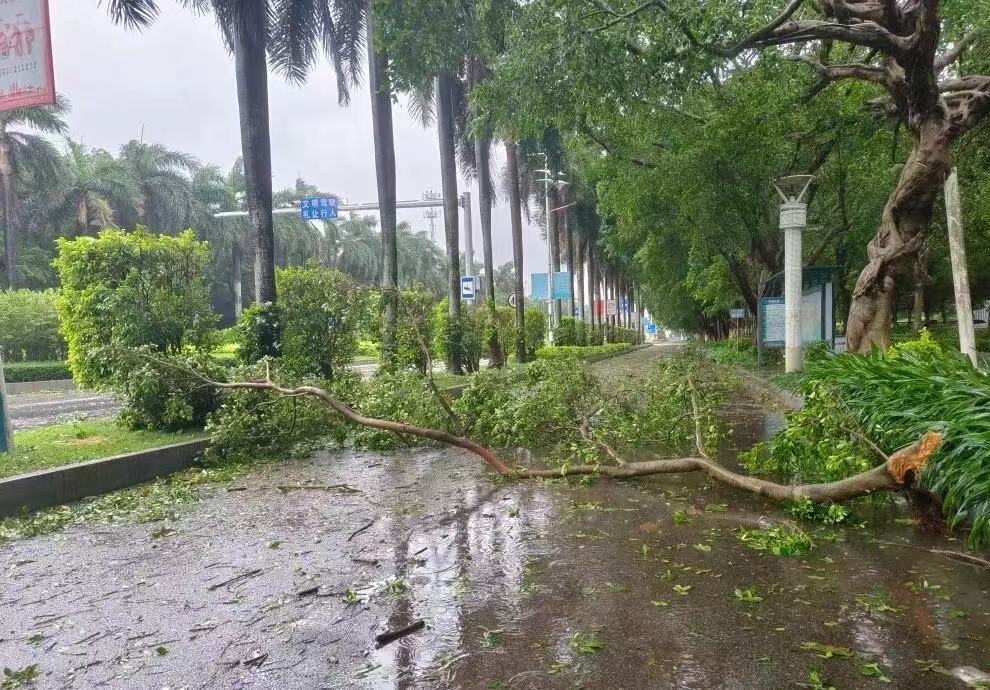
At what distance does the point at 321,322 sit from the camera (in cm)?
1184

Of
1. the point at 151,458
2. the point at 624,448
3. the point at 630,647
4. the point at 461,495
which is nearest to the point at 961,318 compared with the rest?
the point at 624,448

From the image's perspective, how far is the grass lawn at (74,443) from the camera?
7418 mm

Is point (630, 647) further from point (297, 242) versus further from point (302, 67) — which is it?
point (297, 242)

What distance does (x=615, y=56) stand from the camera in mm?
9266

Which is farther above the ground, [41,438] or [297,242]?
[297,242]

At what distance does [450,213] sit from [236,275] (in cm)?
4149

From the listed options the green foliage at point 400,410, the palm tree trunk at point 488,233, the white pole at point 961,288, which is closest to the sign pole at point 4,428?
the green foliage at point 400,410

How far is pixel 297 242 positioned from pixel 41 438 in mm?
58066

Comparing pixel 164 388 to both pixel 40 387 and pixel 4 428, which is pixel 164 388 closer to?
pixel 4 428

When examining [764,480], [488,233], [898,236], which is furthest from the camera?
[488,233]

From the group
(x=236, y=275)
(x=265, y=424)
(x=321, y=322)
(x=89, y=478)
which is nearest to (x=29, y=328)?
(x=321, y=322)

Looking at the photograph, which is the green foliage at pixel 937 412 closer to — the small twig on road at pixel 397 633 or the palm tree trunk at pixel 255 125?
the small twig on road at pixel 397 633

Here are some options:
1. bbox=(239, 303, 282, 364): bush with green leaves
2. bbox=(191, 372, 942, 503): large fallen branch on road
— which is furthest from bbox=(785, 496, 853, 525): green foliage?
bbox=(239, 303, 282, 364): bush with green leaves

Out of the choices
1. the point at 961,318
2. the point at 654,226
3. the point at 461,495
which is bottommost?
the point at 461,495
